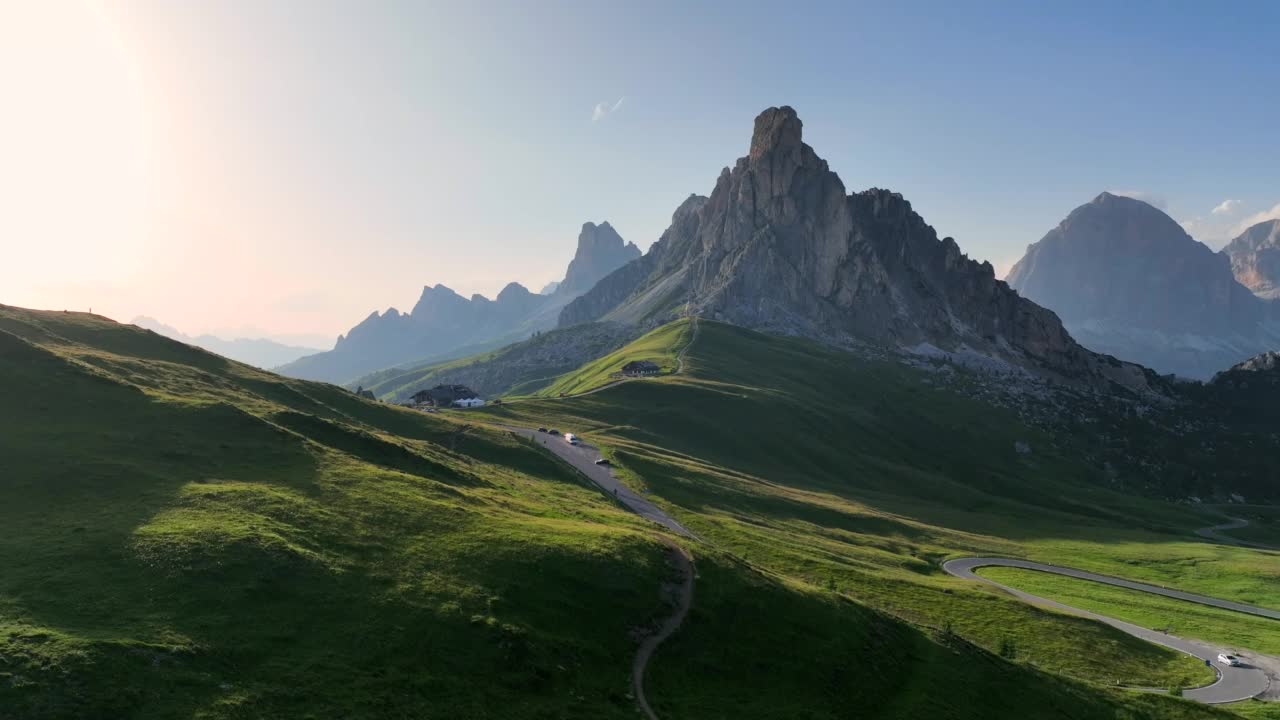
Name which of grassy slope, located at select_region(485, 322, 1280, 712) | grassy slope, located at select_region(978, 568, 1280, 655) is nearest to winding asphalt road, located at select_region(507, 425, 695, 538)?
grassy slope, located at select_region(485, 322, 1280, 712)

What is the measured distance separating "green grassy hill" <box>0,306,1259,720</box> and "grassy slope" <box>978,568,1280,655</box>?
1630cm

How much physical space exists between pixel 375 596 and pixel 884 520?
345 feet

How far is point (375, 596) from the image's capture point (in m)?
41.8

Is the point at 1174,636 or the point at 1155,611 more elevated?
the point at 1155,611

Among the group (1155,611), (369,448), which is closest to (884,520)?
(1155,611)

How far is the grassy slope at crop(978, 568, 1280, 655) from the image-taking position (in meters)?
80.3

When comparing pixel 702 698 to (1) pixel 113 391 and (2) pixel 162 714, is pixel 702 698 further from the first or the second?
(1) pixel 113 391

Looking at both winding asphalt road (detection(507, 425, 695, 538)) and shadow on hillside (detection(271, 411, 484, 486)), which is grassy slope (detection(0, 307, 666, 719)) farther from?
winding asphalt road (detection(507, 425, 695, 538))

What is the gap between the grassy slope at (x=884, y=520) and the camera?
73.0 m

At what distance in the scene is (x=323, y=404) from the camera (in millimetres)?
106938

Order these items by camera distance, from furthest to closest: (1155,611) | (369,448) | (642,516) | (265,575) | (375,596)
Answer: (642,516)
(1155,611)
(369,448)
(375,596)
(265,575)

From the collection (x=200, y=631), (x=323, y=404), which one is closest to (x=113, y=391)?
(x=323, y=404)

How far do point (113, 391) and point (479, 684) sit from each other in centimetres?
6323

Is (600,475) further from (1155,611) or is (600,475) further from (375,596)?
(1155,611)
